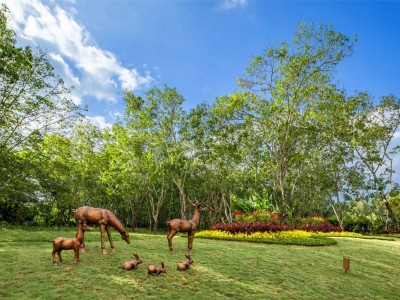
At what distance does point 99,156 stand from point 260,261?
3247 centimetres

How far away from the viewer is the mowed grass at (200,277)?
20.0 ft

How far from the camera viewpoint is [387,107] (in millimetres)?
34938

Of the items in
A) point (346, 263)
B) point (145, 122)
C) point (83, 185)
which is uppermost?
point (145, 122)

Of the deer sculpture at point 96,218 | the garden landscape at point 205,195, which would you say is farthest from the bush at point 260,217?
the deer sculpture at point 96,218

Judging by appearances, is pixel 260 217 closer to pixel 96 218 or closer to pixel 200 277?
pixel 200 277

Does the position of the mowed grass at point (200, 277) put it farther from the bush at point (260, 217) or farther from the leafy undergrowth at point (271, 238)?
the bush at point (260, 217)

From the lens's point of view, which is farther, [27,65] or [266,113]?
[266,113]

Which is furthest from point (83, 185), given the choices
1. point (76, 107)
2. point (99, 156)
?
point (76, 107)

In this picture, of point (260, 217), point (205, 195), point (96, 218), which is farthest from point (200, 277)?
point (205, 195)

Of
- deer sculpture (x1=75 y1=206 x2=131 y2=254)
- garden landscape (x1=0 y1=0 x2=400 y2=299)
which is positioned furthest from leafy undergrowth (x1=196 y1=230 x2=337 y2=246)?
deer sculpture (x1=75 y1=206 x2=131 y2=254)

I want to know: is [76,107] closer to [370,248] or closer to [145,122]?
[145,122]

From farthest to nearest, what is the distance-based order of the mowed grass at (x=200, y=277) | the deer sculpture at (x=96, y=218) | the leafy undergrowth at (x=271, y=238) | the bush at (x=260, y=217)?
1. the bush at (x=260, y=217)
2. the leafy undergrowth at (x=271, y=238)
3. the deer sculpture at (x=96, y=218)
4. the mowed grass at (x=200, y=277)

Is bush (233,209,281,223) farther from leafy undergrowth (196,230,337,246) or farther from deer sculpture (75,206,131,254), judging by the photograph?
deer sculpture (75,206,131,254)

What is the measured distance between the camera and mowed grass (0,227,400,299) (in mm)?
6102
